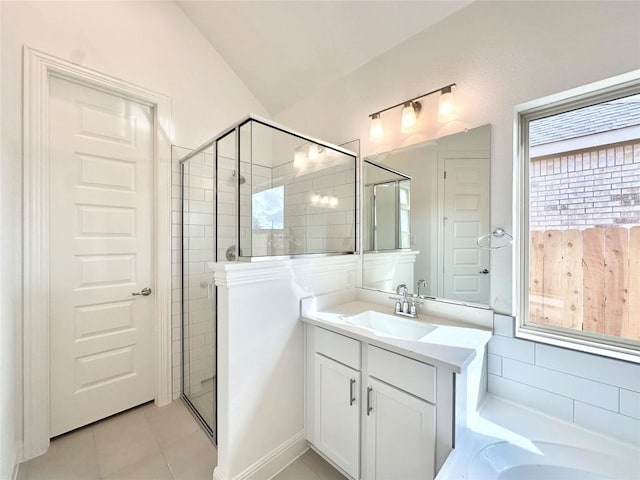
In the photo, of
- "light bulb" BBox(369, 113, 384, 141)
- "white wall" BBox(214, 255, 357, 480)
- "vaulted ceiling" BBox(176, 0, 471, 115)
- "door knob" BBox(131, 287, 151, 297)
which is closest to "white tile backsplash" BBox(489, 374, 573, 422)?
"white wall" BBox(214, 255, 357, 480)

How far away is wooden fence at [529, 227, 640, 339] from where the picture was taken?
1164 millimetres

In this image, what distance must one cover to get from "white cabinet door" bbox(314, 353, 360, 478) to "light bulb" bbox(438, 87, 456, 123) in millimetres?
1509

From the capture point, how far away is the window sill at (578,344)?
1119 millimetres

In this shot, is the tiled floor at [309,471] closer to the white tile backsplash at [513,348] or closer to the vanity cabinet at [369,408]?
the vanity cabinet at [369,408]

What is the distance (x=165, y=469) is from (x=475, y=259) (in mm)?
2123

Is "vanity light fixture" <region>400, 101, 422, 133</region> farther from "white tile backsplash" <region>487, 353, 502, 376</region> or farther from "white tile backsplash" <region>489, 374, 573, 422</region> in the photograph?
"white tile backsplash" <region>489, 374, 573, 422</region>

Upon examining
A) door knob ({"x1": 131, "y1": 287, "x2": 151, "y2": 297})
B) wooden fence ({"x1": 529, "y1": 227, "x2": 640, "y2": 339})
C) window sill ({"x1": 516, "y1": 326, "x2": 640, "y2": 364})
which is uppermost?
wooden fence ({"x1": 529, "y1": 227, "x2": 640, "y2": 339})

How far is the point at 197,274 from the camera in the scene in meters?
2.18

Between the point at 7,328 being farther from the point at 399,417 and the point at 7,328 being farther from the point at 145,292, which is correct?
the point at 399,417

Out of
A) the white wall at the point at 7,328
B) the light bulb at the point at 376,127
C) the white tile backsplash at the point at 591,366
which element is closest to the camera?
the white tile backsplash at the point at 591,366

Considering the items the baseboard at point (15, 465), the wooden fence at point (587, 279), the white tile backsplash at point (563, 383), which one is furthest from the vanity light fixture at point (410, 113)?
the baseboard at point (15, 465)

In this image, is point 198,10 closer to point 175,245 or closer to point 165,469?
point 175,245

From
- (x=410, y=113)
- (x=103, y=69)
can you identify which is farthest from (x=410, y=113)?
(x=103, y=69)

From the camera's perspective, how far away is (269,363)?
4.93 feet
